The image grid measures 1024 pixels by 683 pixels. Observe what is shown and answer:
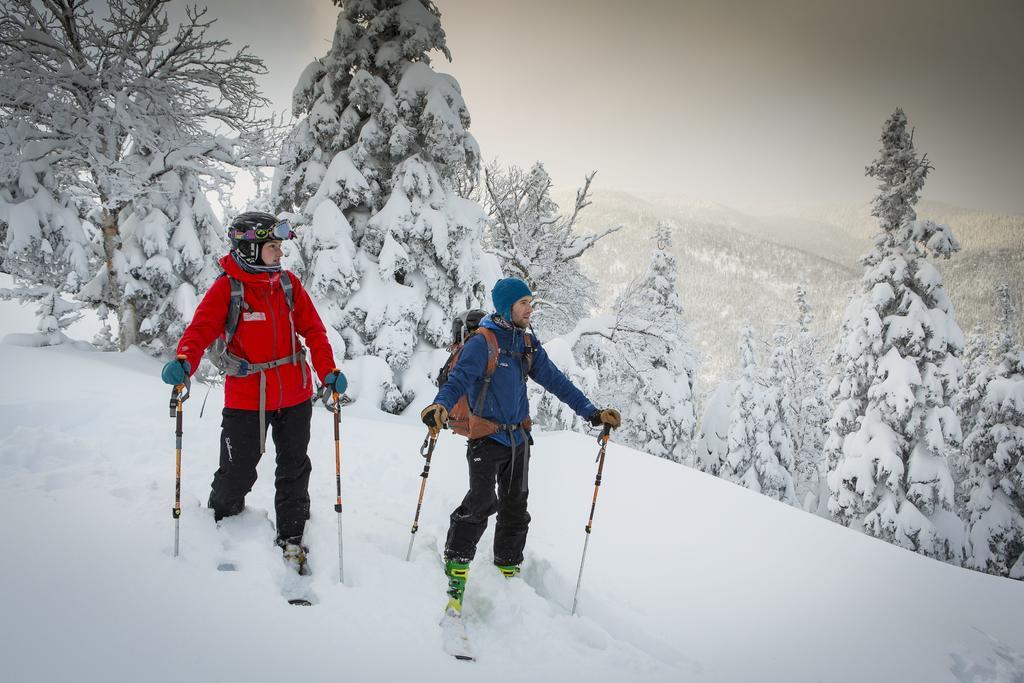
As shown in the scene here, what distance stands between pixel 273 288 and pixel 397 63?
974 centimetres

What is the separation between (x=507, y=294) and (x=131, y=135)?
10036 millimetres

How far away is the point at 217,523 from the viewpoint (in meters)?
3.68

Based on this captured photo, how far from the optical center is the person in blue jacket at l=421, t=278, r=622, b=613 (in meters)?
3.63

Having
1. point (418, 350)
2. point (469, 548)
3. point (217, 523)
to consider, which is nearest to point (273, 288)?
point (217, 523)

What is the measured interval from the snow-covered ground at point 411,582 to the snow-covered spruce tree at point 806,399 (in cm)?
3048

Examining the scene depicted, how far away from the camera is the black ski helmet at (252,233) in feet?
11.4

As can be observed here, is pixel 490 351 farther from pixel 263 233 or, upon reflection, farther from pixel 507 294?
pixel 263 233

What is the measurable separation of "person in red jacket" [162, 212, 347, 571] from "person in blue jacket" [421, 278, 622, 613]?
3.46ft

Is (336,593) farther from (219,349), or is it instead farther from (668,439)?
(668,439)


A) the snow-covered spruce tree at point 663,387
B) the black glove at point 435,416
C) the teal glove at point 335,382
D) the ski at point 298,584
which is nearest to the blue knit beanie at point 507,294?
the black glove at point 435,416

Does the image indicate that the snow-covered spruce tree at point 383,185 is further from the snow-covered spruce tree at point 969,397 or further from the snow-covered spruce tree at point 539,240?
the snow-covered spruce tree at point 969,397

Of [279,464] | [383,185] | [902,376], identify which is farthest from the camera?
[902,376]

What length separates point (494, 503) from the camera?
3826 millimetres

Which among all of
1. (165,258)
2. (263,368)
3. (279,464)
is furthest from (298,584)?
(165,258)
